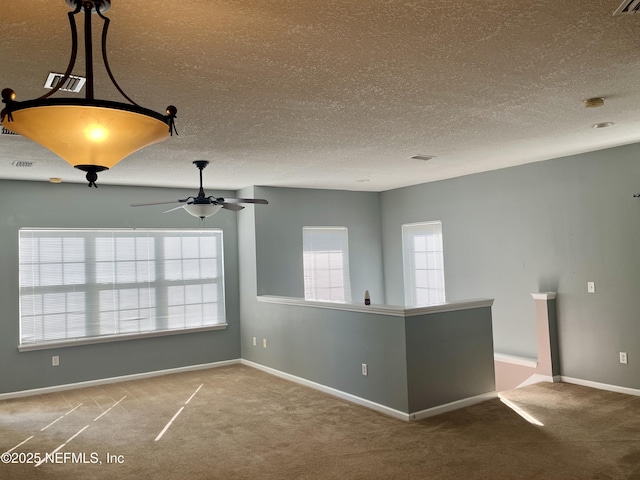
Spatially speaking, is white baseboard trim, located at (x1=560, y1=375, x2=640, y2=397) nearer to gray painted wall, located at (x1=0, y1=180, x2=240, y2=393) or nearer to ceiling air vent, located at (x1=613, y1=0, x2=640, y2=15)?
ceiling air vent, located at (x1=613, y1=0, x2=640, y2=15)

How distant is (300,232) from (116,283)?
2558 millimetres

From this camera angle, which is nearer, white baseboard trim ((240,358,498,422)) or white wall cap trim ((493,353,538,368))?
white baseboard trim ((240,358,498,422))

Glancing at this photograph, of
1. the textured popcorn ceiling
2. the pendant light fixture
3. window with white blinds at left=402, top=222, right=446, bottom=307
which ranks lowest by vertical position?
window with white blinds at left=402, top=222, right=446, bottom=307

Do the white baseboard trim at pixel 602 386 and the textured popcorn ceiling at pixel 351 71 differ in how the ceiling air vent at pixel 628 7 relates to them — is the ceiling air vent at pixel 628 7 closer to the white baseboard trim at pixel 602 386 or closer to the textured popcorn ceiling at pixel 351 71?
the textured popcorn ceiling at pixel 351 71

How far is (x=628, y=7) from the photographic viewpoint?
6.93ft

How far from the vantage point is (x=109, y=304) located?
253 inches

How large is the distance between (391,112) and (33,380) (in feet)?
16.9

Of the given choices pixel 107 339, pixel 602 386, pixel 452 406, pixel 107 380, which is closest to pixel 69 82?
pixel 452 406

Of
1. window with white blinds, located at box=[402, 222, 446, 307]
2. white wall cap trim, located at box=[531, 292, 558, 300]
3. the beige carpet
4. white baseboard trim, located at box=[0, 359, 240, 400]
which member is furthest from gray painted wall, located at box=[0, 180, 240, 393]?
white wall cap trim, located at box=[531, 292, 558, 300]

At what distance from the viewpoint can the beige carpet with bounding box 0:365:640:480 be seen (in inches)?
138

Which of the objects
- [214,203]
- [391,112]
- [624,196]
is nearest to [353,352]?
[214,203]

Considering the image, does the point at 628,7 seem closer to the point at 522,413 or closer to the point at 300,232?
the point at 522,413

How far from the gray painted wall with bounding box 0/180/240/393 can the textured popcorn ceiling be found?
→ 1141mm

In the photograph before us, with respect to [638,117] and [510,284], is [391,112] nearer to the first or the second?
[638,117]
